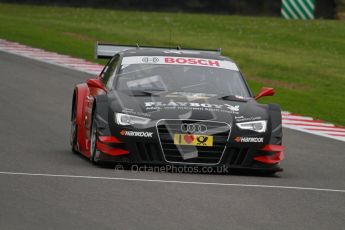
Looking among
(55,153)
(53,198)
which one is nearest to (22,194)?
(53,198)

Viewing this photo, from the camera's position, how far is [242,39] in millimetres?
36500

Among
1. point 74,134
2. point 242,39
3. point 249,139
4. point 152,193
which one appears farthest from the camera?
point 242,39

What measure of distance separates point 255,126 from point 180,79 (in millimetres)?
1390

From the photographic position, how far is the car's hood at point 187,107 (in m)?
11.6

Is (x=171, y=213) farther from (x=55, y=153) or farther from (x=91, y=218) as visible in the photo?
(x=55, y=153)

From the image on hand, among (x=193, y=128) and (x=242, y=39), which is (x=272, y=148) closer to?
(x=193, y=128)

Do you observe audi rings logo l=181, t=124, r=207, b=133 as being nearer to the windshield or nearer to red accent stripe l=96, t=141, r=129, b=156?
red accent stripe l=96, t=141, r=129, b=156

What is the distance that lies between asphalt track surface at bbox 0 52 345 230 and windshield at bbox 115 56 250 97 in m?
1.03

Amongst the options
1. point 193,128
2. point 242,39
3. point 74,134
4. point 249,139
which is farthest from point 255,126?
point 242,39

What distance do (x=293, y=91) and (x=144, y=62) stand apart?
39.5ft

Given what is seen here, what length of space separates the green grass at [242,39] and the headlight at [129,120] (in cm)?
936

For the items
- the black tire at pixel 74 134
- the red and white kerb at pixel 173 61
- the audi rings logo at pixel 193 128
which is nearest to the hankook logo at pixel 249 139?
the audi rings logo at pixel 193 128

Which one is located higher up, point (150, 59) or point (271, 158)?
point (150, 59)

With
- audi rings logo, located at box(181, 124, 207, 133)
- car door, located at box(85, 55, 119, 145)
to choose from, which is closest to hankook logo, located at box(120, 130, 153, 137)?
audi rings logo, located at box(181, 124, 207, 133)
